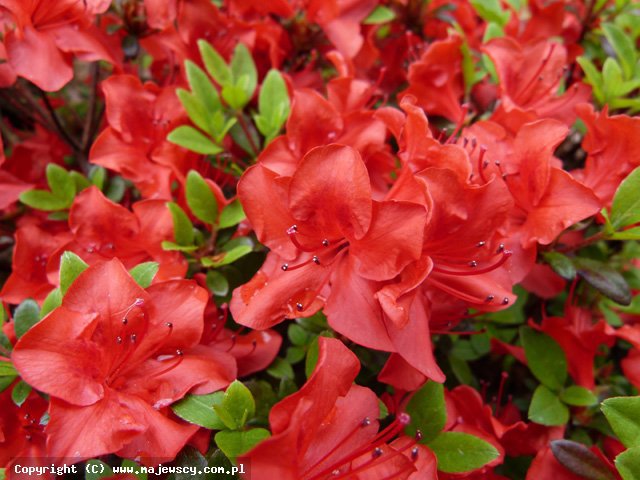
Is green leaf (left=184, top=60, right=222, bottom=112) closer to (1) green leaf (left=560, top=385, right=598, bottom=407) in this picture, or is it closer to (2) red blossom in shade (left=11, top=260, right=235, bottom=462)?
(2) red blossom in shade (left=11, top=260, right=235, bottom=462)

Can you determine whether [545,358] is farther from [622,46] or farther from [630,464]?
[622,46]

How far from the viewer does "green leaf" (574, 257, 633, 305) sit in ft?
3.43

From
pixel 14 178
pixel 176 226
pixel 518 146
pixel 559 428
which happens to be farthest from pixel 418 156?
pixel 14 178

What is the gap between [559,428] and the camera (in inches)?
43.7

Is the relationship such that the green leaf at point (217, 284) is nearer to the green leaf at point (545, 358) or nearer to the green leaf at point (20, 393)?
the green leaf at point (20, 393)

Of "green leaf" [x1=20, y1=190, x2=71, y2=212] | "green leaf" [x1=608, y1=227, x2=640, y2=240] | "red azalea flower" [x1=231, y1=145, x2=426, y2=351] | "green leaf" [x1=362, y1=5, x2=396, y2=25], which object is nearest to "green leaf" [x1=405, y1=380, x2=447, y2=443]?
"red azalea flower" [x1=231, y1=145, x2=426, y2=351]

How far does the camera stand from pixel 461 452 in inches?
37.1

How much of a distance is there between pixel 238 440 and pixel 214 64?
0.80 m

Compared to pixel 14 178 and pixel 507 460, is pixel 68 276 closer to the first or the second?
pixel 14 178

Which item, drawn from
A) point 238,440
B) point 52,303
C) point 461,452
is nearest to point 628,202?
point 461,452

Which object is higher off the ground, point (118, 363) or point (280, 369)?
point (118, 363)

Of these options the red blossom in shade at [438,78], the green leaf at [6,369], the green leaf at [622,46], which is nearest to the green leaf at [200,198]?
the green leaf at [6,369]

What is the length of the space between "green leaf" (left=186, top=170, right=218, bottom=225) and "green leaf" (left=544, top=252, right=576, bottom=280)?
61 cm

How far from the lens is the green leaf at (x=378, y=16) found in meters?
1.48
